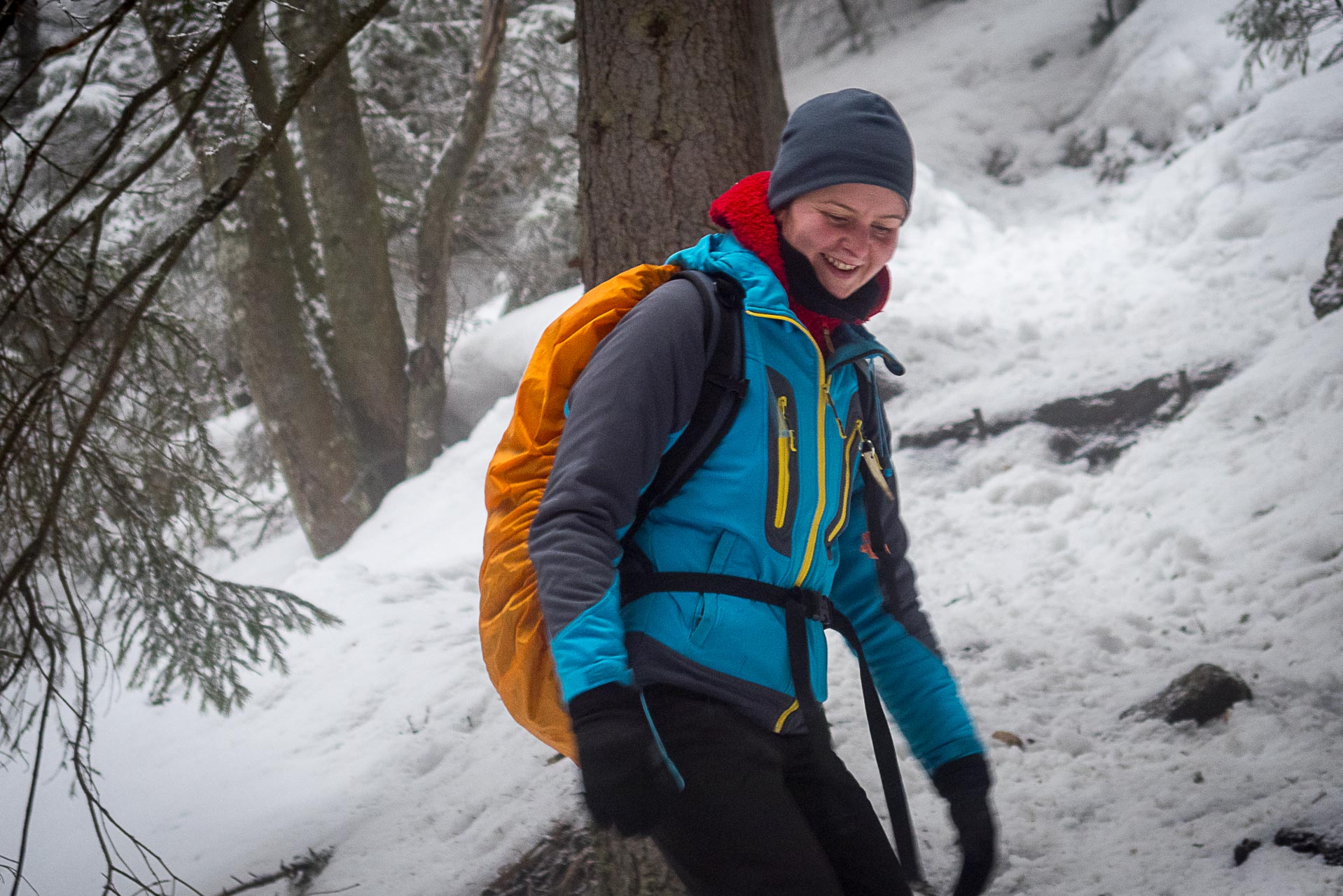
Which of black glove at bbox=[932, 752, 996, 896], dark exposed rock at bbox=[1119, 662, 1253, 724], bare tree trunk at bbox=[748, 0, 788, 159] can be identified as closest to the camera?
black glove at bbox=[932, 752, 996, 896]

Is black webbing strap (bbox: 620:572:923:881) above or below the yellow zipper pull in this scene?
below

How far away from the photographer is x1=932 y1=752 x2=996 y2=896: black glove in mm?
1862

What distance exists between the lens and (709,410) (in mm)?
1601

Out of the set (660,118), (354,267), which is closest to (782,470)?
(660,118)

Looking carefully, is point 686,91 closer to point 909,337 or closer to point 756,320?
point 756,320

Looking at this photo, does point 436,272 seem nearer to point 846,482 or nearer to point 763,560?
point 846,482

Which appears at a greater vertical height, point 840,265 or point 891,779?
point 840,265

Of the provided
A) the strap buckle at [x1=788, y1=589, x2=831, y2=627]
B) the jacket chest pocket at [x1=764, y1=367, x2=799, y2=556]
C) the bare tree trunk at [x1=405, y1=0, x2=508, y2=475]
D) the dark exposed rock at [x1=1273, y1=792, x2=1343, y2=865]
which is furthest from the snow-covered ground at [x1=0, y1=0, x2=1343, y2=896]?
the jacket chest pocket at [x1=764, y1=367, x2=799, y2=556]

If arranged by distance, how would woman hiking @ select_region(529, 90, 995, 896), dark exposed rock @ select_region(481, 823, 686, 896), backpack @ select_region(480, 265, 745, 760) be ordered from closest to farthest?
woman hiking @ select_region(529, 90, 995, 896)
backpack @ select_region(480, 265, 745, 760)
dark exposed rock @ select_region(481, 823, 686, 896)

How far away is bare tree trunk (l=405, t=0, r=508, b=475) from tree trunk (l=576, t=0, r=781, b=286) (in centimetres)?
584

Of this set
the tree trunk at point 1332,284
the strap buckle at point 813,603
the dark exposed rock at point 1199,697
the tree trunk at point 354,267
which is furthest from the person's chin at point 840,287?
the tree trunk at point 354,267

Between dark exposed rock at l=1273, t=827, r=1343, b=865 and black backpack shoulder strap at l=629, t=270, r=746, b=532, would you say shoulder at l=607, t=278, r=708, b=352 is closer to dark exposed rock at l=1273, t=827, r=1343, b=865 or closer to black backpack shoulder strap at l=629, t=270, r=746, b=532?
black backpack shoulder strap at l=629, t=270, r=746, b=532

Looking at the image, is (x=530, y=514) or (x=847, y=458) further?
(x=847, y=458)

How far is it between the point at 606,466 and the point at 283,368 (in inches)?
272
